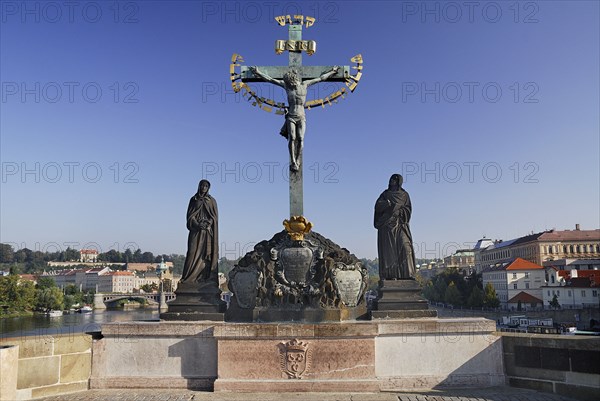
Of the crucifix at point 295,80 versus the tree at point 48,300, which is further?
the tree at point 48,300

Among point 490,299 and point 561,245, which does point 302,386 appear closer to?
point 490,299

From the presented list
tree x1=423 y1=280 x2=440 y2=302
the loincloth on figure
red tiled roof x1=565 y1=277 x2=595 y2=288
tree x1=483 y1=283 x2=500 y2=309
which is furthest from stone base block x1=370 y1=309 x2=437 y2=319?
tree x1=423 y1=280 x2=440 y2=302

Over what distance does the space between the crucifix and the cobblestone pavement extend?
408 cm

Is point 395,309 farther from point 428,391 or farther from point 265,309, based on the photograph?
point 265,309

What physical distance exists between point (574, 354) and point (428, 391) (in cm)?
234

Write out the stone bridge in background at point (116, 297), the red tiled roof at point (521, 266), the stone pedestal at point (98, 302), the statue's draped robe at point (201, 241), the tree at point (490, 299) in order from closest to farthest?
the statue's draped robe at point (201, 241), the tree at point (490, 299), the red tiled roof at point (521, 266), the stone pedestal at point (98, 302), the stone bridge in background at point (116, 297)

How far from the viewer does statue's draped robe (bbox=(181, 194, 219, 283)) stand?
922cm

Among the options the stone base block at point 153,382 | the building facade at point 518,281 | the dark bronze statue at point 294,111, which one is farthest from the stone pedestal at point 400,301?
the building facade at point 518,281

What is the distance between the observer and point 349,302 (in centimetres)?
888

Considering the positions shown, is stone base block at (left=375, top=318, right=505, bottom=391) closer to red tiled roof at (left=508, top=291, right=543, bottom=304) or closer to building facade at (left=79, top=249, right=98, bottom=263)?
red tiled roof at (left=508, top=291, right=543, bottom=304)

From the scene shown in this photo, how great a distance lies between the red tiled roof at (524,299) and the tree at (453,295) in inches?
294

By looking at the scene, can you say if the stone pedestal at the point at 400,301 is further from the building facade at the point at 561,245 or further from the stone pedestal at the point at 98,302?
the stone pedestal at the point at 98,302

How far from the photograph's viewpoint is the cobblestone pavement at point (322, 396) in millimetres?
7152

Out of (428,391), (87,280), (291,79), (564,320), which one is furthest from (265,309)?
(87,280)
